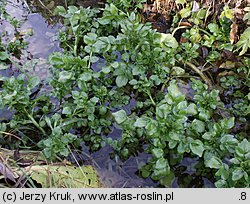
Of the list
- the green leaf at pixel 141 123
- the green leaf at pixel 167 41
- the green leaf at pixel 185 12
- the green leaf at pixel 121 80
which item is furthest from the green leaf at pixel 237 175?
the green leaf at pixel 185 12

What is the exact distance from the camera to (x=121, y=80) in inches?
99.2

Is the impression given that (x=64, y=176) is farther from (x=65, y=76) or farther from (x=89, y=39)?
(x=89, y=39)

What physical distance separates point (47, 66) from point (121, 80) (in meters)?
0.72

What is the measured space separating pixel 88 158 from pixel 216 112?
85 centimetres

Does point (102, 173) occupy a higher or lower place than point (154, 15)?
lower

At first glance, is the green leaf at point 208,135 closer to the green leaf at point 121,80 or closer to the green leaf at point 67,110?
the green leaf at point 121,80

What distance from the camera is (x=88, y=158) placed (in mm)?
2404

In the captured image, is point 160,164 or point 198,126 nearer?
point 160,164

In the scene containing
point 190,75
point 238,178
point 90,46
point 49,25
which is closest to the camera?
point 238,178

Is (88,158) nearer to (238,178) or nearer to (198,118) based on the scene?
(198,118)

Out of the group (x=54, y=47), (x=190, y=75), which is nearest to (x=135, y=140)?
(x=190, y=75)

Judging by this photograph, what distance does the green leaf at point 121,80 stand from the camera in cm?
251

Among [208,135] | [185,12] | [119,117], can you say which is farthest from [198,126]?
[185,12]

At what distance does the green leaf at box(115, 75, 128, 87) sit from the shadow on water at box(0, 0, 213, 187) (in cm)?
20
